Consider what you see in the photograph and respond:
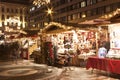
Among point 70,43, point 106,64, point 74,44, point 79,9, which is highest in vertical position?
point 79,9

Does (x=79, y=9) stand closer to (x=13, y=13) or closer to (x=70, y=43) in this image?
(x=70, y=43)

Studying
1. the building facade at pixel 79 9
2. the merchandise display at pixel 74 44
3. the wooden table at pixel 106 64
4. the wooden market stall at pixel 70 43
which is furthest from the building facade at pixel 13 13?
the wooden table at pixel 106 64

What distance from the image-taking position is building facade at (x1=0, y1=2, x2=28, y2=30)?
74.0 m

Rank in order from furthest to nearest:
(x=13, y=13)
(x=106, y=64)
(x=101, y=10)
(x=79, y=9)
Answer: (x=13, y=13), (x=79, y=9), (x=101, y=10), (x=106, y=64)

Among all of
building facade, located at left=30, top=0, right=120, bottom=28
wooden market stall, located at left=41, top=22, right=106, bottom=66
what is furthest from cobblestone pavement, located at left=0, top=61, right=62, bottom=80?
building facade, located at left=30, top=0, right=120, bottom=28

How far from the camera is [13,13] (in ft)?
260

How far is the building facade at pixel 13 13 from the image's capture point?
73981 millimetres

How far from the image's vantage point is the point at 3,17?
75812mm

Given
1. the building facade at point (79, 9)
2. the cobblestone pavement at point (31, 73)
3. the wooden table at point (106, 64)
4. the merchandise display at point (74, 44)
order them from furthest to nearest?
the building facade at point (79, 9), the merchandise display at point (74, 44), the cobblestone pavement at point (31, 73), the wooden table at point (106, 64)

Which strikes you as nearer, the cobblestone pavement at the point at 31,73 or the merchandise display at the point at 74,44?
the cobblestone pavement at the point at 31,73

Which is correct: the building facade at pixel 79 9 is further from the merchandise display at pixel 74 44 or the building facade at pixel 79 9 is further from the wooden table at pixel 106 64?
the wooden table at pixel 106 64

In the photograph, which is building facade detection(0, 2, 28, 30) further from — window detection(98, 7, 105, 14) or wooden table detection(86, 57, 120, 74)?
wooden table detection(86, 57, 120, 74)

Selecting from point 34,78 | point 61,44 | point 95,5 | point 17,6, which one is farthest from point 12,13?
point 34,78

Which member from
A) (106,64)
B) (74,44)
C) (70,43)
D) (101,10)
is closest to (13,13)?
(101,10)
